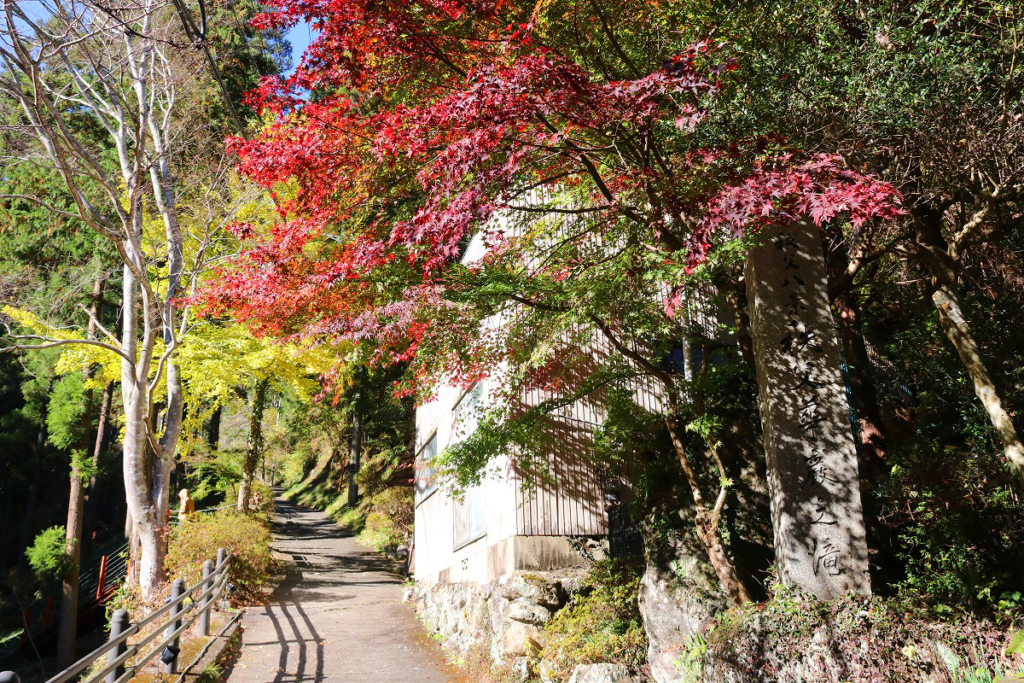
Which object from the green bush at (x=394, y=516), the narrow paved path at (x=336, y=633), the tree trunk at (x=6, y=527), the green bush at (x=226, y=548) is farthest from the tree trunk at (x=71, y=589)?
the tree trunk at (x=6, y=527)

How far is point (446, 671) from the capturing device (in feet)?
34.9

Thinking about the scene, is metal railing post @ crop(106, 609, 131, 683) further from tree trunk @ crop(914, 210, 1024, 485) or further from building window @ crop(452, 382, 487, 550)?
tree trunk @ crop(914, 210, 1024, 485)

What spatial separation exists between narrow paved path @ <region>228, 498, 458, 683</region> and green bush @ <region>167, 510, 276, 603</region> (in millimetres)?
764

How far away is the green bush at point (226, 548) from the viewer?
14.8 metres

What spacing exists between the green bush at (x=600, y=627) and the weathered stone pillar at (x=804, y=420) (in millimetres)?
2262

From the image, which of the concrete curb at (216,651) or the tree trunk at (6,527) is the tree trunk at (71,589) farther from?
the tree trunk at (6,527)

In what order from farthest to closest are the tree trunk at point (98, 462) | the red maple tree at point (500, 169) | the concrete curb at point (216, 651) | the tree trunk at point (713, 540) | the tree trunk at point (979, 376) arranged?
the tree trunk at point (98, 462) → the concrete curb at point (216, 651) → the tree trunk at point (713, 540) → the red maple tree at point (500, 169) → the tree trunk at point (979, 376)

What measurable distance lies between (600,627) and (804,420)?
→ 142 inches

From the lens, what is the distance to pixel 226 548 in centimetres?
1550

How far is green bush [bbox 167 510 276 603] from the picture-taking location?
1481 centimetres

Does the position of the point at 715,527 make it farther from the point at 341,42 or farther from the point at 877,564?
the point at 341,42

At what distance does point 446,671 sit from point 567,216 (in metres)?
7.05

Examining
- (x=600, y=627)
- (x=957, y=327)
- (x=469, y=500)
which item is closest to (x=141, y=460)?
(x=469, y=500)

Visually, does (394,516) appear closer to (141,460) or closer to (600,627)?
(141,460)
